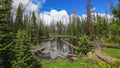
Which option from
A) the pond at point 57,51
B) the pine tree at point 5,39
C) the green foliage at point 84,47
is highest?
the pine tree at point 5,39

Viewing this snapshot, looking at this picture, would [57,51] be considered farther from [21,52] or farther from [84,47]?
[21,52]

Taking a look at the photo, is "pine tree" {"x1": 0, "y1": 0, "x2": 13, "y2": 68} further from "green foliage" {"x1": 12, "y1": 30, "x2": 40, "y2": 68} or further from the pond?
the pond

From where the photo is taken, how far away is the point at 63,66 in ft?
77.8

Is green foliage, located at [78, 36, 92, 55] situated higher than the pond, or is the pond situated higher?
green foliage, located at [78, 36, 92, 55]

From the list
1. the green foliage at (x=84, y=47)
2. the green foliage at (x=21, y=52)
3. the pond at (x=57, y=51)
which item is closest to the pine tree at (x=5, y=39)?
the green foliage at (x=21, y=52)

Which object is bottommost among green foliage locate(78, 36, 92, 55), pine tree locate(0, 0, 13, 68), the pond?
the pond

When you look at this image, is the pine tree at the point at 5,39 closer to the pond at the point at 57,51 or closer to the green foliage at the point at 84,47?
the pond at the point at 57,51

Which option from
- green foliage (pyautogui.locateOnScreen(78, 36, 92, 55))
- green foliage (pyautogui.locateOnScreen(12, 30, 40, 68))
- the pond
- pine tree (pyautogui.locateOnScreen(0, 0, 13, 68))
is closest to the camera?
pine tree (pyautogui.locateOnScreen(0, 0, 13, 68))

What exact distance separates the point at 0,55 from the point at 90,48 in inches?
884

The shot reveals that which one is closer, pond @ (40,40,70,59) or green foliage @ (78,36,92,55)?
green foliage @ (78,36,92,55)

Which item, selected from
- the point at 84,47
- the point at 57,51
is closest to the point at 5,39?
the point at 84,47

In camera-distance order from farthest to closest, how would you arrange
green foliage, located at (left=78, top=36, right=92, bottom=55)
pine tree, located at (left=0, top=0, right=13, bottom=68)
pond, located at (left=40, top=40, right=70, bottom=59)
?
pond, located at (left=40, top=40, right=70, bottom=59) < green foliage, located at (left=78, top=36, right=92, bottom=55) < pine tree, located at (left=0, top=0, right=13, bottom=68)

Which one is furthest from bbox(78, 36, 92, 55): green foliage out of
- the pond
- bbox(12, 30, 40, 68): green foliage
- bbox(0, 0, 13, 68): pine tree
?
bbox(0, 0, 13, 68): pine tree

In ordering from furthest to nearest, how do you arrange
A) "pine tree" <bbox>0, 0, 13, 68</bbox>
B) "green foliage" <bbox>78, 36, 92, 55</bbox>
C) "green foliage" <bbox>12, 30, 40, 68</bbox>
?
"green foliage" <bbox>78, 36, 92, 55</bbox>
"green foliage" <bbox>12, 30, 40, 68</bbox>
"pine tree" <bbox>0, 0, 13, 68</bbox>
